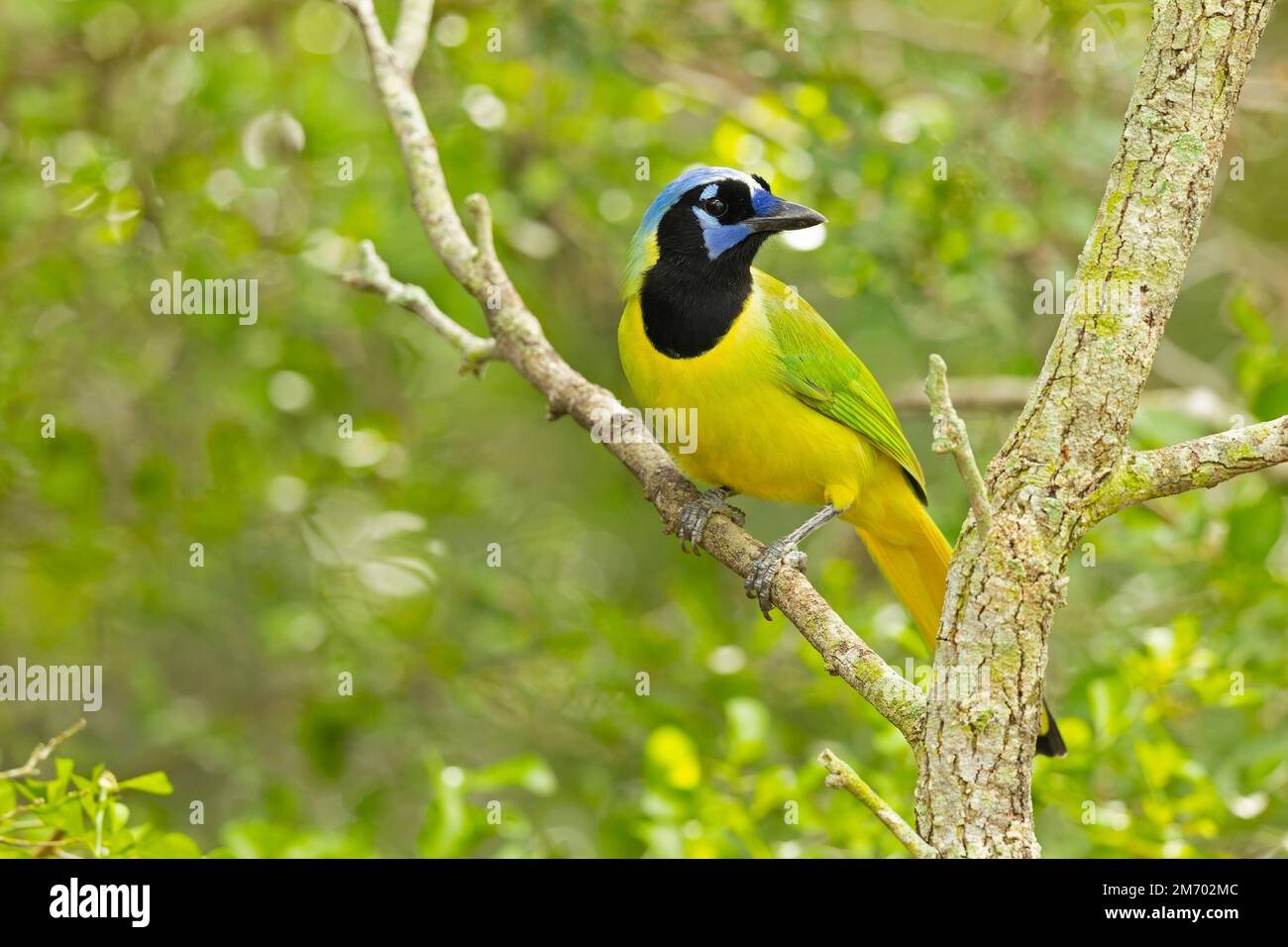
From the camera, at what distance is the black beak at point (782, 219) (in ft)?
12.8

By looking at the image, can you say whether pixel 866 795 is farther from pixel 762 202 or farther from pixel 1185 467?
pixel 762 202

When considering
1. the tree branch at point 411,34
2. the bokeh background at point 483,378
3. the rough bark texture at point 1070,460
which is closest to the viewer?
the rough bark texture at point 1070,460

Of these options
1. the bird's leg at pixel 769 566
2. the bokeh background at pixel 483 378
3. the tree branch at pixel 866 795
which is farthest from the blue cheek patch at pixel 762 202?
the tree branch at pixel 866 795

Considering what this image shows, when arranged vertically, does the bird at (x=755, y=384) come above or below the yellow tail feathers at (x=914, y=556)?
above

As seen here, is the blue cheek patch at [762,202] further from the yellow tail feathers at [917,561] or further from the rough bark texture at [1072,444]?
the rough bark texture at [1072,444]

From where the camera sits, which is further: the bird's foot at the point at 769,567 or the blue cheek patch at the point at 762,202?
the blue cheek patch at the point at 762,202

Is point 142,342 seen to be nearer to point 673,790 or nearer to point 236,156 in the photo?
point 236,156

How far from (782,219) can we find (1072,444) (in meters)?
1.73

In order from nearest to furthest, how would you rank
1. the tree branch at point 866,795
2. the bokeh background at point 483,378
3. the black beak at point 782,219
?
the tree branch at point 866,795
the black beak at point 782,219
the bokeh background at point 483,378

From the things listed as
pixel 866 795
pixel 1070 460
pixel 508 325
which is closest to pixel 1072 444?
pixel 1070 460

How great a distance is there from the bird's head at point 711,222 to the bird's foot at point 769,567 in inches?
39.4

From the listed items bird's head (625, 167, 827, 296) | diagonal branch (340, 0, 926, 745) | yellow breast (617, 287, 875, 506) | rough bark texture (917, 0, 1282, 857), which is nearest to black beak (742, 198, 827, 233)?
bird's head (625, 167, 827, 296)

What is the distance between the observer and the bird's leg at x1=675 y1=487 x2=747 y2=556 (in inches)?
144

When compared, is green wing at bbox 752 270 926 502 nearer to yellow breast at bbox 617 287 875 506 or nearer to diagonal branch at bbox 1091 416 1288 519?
yellow breast at bbox 617 287 875 506
